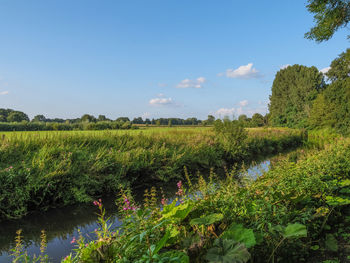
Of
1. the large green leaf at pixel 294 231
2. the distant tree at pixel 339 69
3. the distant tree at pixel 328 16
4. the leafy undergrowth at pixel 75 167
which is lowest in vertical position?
the leafy undergrowth at pixel 75 167

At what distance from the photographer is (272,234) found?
81.6 inches

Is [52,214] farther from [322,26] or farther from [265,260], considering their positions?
[322,26]

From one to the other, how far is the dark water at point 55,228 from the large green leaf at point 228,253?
2.68 meters

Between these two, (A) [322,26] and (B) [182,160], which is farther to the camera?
(A) [322,26]

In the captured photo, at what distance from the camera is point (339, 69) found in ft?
115

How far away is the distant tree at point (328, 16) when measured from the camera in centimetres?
967

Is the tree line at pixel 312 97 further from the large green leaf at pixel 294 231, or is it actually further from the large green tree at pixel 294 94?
the large green leaf at pixel 294 231

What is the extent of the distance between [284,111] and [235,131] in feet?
121

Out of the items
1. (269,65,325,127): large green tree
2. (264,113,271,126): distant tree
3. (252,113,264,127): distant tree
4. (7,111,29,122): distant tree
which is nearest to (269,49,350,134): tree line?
Result: (269,65,325,127): large green tree

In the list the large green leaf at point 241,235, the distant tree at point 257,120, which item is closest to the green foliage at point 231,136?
the large green leaf at point 241,235

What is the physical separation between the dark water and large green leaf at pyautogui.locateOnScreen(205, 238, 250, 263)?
268cm

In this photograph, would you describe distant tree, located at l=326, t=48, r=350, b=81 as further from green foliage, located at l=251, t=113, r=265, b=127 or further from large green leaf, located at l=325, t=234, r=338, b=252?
large green leaf, located at l=325, t=234, r=338, b=252

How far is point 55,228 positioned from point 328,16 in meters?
12.8

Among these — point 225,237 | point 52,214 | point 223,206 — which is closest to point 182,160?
point 52,214
